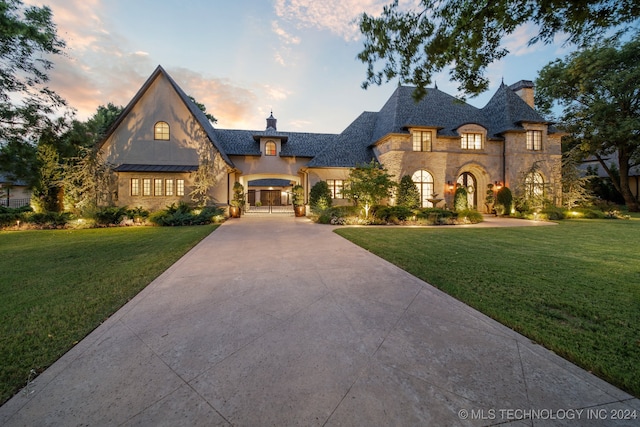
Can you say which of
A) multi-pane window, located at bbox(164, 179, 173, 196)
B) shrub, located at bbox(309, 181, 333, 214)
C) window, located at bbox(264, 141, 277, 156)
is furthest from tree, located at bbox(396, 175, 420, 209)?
multi-pane window, located at bbox(164, 179, 173, 196)

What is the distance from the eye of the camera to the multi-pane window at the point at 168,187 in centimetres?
1883

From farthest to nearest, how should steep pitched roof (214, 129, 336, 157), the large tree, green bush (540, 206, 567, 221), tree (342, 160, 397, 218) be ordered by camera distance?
steep pitched roof (214, 129, 336, 157)
green bush (540, 206, 567, 221)
tree (342, 160, 397, 218)
the large tree

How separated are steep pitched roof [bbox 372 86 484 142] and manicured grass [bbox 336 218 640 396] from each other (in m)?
12.8

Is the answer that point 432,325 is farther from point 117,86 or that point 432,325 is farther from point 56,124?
point 117,86

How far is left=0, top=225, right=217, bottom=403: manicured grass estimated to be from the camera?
279 centimetres

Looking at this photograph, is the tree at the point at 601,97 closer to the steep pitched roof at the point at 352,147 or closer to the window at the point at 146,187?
the steep pitched roof at the point at 352,147

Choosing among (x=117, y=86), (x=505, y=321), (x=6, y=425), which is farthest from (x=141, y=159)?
(x=505, y=321)

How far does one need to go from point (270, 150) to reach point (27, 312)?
69.4 feet

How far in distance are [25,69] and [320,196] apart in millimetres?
14690

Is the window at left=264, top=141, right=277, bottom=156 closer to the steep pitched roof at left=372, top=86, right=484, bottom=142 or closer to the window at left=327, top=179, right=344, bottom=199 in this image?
the window at left=327, top=179, right=344, bottom=199

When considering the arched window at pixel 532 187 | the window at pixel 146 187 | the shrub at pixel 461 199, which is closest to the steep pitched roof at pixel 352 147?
the shrub at pixel 461 199

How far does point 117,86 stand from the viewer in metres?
18.9

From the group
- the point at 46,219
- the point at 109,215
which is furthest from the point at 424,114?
the point at 46,219

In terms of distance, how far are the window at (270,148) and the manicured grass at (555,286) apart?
16.7 m
